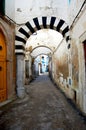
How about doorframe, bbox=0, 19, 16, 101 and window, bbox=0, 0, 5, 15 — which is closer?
window, bbox=0, 0, 5, 15

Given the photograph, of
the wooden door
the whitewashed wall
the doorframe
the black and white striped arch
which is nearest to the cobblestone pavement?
the wooden door

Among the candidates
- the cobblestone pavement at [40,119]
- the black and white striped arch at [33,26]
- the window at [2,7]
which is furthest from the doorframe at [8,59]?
the cobblestone pavement at [40,119]

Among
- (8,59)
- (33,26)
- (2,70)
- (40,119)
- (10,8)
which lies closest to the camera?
(40,119)

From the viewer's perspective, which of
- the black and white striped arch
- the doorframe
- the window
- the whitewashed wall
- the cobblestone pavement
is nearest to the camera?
the cobblestone pavement

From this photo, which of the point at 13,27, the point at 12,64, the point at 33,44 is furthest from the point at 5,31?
the point at 33,44

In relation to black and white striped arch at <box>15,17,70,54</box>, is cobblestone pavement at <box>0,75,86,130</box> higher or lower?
lower

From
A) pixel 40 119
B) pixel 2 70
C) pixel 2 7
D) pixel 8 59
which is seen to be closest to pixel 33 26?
pixel 2 7

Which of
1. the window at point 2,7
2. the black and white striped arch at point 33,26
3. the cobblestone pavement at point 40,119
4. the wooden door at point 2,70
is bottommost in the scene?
the cobblestone pavement at point 40,119

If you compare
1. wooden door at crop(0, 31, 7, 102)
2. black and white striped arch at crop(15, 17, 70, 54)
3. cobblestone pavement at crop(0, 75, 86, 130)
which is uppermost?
black and white striped arch at crop(15, 17, 70, 54)

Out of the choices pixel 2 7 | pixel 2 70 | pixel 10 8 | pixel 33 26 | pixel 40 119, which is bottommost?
pixel 40 119

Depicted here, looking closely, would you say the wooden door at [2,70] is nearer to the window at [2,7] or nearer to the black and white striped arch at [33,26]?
the window at [2,7]

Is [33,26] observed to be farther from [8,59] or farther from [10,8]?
[8,59]

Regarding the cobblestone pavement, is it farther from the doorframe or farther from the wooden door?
the doorframe

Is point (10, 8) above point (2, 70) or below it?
above
